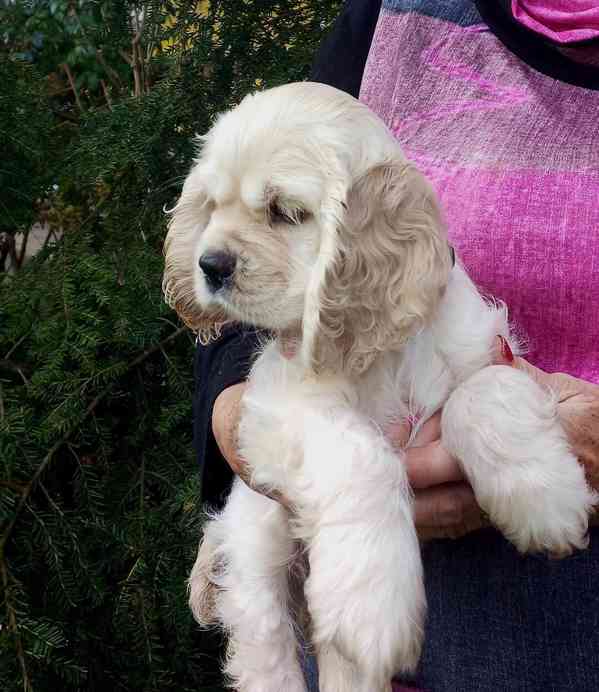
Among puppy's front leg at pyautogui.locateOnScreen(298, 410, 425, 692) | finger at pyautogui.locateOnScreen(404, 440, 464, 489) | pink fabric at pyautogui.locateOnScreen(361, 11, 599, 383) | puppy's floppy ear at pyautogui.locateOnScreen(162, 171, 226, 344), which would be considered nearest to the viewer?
puppy's front leg at pyautogui.locateOnScreen(298, 410, 425, 692)

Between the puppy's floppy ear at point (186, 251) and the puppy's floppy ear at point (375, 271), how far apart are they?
320 millimetres

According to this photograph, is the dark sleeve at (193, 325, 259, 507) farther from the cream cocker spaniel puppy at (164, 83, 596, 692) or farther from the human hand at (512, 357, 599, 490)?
the human hand at (512, 357, 599, 490)

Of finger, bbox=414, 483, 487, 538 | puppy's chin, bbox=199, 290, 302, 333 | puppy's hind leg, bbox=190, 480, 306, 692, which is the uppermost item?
puppy's chin, bbox=199, 290, 302, 333

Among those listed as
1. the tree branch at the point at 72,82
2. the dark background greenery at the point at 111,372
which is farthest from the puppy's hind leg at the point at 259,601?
the tree branch at the point at 72,82

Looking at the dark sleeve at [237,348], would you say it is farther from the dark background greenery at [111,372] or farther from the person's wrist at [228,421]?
the dark background greenery at [111,372]

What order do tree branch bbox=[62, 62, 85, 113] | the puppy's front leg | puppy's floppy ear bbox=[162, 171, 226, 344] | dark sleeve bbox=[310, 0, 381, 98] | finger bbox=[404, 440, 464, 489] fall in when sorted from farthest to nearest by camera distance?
tree branch bbox=[62, 62, 85, 113] < dark sleeve bbox=[310, 0, 381, 98] < puppy's floppy ear bbox=[162, 171, 226, 344] < finger bbox=[404, 440, 464, 489] < the puppy's front leg

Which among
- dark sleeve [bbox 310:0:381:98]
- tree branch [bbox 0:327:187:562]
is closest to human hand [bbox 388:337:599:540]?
dark sleeve [bbox 310:0:381:98]

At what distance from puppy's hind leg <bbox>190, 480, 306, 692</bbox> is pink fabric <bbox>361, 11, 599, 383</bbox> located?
60 cm

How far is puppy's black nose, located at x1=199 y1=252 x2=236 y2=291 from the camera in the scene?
1.43 metres

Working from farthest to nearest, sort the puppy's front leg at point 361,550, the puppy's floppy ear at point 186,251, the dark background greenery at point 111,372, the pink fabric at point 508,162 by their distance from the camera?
1. the dark background greenery at point 111,372
2. the puppy's floppy ear at point 186,251
3. the pink fabric at point 508,162
4. the puppy's front leg at point 361,550

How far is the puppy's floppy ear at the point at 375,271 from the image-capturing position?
1.42 meters

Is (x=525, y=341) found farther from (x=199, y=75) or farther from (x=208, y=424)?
(x=199, y=75)

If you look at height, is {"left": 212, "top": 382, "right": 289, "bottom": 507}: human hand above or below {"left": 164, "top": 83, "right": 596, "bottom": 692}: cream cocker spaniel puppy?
below

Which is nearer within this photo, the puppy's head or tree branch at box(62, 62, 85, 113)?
the puppy's head
